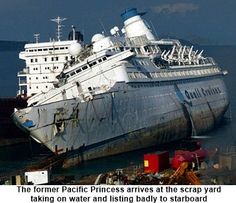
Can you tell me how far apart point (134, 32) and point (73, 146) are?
1367 cm

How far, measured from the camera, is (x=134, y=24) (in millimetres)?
36969

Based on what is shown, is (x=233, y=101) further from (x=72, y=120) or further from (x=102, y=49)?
(x=72, y=120)

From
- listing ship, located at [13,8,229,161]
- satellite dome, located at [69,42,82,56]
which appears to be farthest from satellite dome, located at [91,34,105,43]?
satellite dome, located at [69,42,82,56]

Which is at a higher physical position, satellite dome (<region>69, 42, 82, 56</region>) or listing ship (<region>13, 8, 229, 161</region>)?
satellite dome (<region>69, 42, 82, 56</region>)

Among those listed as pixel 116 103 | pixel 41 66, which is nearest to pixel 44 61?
pixel 41 66

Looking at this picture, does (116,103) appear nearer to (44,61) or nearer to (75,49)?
(75,49)

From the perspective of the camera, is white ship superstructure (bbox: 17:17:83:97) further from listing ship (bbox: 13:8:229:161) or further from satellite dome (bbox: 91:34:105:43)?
listing ship (bbox: 13:8:229:161)

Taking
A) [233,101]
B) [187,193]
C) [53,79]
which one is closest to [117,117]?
[53,79]

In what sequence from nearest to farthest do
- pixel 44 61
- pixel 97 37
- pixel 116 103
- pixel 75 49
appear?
pixel 116 103
pixel 75 49
pixel 97 37
pixel 44 61

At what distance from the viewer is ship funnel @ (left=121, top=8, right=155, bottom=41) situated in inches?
1448

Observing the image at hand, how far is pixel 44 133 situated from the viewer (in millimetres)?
24828

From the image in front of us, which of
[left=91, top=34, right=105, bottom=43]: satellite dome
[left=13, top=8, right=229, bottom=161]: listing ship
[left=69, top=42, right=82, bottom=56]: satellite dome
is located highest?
[left=91, top=34, right=105, bottom=43]: satellite dome

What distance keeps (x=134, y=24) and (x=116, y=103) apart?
41.2ft

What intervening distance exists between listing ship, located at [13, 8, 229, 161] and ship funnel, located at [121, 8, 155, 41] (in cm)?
185
